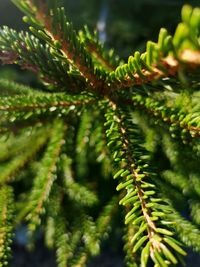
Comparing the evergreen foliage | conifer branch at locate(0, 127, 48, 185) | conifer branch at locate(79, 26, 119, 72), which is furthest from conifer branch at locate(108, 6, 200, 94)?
conifer branch at locate(0, 127, 48, 185)

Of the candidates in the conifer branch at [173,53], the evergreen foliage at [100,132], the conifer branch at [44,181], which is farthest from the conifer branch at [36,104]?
the conifer branch at [173,53]

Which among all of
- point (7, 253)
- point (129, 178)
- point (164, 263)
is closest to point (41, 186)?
point (7, 253)

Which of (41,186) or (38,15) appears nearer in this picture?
(38,15)

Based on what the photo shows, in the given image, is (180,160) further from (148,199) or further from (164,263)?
(164,263)

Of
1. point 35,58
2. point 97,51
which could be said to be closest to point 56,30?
point 35,58

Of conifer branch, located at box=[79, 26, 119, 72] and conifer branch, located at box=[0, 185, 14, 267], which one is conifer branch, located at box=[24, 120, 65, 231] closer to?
conifer branch, located at box=[0, 185, 14, 267]

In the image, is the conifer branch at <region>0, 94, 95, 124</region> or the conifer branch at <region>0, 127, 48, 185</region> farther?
the conifer branch at <region>0, 127, 48, 185</region>

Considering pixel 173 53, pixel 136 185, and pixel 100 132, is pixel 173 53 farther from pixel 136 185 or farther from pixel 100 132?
pixel 100 132

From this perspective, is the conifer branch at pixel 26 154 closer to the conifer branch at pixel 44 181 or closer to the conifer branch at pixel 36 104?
the conifer branch at pixel 44 181
